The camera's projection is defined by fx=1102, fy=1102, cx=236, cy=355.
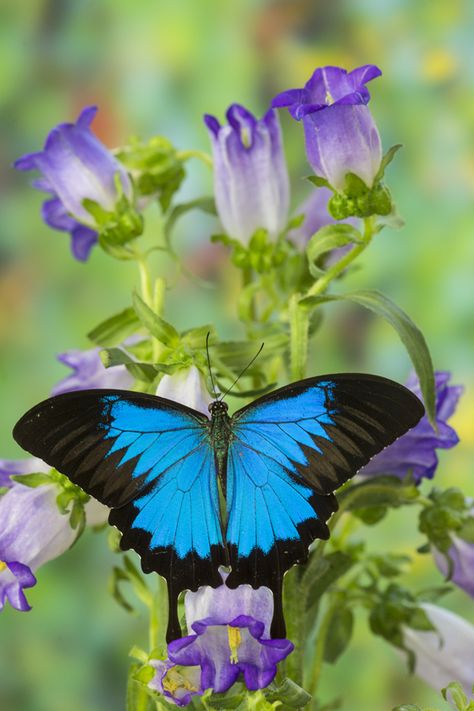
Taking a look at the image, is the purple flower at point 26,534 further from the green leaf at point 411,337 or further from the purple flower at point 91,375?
the green leaf at point 411,337

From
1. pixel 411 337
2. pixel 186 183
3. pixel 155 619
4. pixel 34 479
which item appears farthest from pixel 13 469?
pixel 186 183

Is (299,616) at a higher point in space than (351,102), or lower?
lower

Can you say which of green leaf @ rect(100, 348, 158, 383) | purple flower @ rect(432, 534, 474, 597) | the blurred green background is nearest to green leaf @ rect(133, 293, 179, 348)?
green leaf @ rect(100, 348, 158, 383)

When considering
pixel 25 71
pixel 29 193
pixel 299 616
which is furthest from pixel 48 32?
pixel 299 616

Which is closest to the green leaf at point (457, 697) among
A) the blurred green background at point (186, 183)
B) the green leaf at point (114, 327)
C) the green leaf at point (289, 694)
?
the green leaf at point (289, 694)

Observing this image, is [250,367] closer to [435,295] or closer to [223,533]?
[223,533]

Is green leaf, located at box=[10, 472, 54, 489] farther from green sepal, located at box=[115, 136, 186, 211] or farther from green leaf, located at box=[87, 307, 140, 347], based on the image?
green sepal, located at box=[115, 136, 186, 211]
